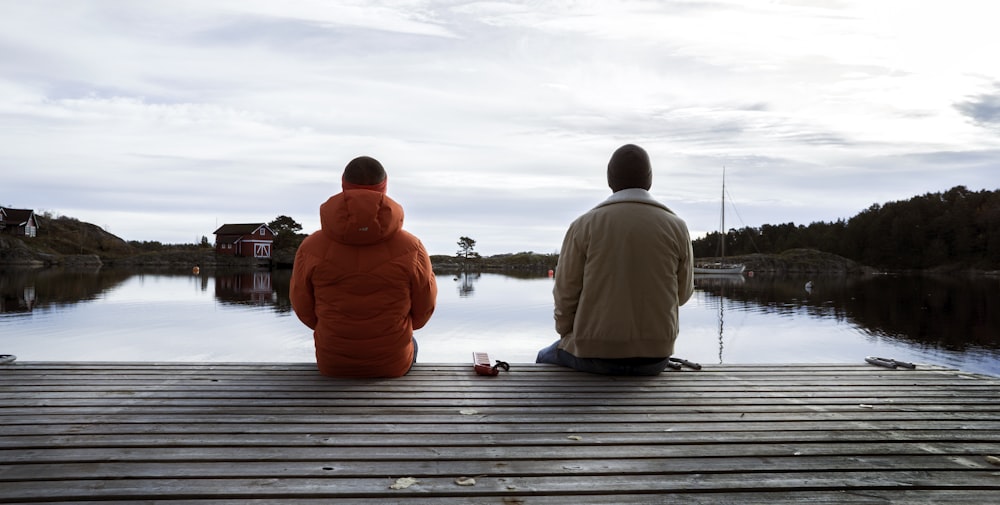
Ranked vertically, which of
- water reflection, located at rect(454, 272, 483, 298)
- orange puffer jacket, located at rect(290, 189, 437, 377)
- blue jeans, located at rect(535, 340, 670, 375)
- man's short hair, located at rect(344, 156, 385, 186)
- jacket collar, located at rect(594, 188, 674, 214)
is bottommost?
water reflection, located at rect(454, 272, 483, 298)

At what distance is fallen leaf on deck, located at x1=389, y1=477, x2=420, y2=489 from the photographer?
7.91 feet

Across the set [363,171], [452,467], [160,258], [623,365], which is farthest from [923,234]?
[160,258]

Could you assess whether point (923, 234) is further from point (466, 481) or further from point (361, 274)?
point (466, 481)

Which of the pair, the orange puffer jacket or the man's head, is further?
the man's head

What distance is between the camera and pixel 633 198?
13.3ft

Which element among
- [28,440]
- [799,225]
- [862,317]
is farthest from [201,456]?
[799,225]

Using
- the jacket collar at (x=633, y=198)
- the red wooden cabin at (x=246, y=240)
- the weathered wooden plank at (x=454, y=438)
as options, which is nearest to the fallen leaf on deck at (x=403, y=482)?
the weathered wooden plank at (x=454, y=438)

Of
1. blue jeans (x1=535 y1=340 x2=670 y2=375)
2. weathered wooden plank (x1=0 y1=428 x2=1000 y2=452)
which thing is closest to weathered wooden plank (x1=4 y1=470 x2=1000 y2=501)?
weathered wooden plank (x1=0 y1=428 x2=1000 y2=452)

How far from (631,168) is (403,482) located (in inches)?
103

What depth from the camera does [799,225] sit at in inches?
3767

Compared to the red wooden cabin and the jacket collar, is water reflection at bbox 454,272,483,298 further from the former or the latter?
the red wooden cabin

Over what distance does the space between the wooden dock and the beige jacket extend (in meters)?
0.33

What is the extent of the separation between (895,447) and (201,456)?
324cm

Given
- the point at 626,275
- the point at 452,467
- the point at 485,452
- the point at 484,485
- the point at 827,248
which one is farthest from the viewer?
the point at 827,248
